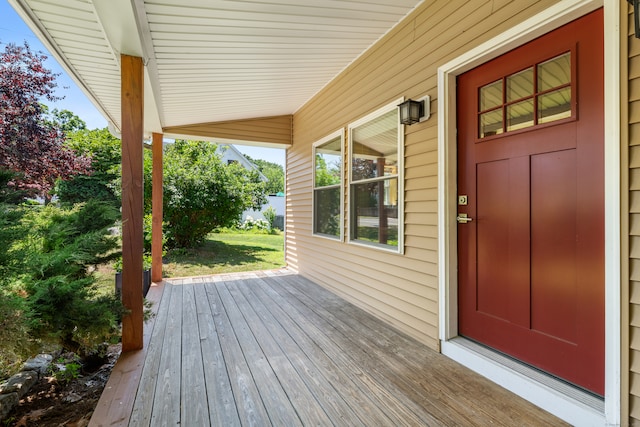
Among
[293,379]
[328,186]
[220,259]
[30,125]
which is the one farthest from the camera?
[220,259]

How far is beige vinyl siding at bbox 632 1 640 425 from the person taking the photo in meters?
1.39

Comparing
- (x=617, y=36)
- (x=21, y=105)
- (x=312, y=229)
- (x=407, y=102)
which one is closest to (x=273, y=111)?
(x=312, y=229)

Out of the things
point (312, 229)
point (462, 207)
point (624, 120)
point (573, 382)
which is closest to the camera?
point (624, 120)

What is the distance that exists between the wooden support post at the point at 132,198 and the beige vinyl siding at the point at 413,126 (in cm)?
227

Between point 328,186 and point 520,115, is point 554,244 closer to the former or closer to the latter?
point 520,115

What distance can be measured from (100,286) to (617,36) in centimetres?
368

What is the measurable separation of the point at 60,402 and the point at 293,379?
5.12 feet

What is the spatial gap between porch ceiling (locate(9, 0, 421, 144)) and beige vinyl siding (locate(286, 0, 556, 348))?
0.93 ft

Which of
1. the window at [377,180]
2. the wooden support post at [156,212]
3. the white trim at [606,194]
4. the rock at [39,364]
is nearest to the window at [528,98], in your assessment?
the white trim at [606,194]

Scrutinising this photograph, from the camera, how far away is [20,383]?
2100 millimetres

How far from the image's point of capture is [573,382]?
1.71m

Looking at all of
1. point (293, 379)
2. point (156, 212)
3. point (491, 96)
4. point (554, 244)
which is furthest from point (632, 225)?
point (156, 212)

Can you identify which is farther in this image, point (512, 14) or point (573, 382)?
point (512, 14)

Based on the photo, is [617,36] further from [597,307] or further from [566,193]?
[597,307]
